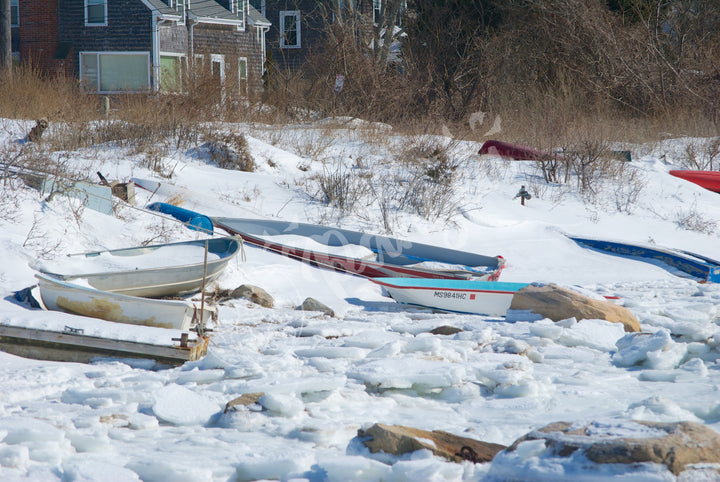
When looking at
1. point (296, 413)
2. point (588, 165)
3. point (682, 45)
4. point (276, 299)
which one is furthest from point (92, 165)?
point (682, 45)

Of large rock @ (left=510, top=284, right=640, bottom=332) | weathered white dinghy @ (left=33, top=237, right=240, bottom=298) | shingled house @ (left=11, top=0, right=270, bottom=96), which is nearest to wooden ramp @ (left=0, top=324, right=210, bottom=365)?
weathered white dinghy @ (left=33, top=237, right=240, bottom=298)

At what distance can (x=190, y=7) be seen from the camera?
2442cm

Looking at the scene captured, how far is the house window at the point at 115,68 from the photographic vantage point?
2342cm

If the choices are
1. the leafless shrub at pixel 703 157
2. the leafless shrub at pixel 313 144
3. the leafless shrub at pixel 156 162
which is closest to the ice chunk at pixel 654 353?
the leafless shrub at pixel 156 162

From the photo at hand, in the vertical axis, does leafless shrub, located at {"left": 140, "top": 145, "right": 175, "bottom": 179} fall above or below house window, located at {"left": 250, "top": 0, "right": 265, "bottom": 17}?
below

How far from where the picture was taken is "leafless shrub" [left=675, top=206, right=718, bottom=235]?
11.2 metres

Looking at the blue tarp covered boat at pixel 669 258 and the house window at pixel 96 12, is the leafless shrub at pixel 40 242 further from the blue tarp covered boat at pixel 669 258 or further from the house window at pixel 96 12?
the house window at pixel 96 12

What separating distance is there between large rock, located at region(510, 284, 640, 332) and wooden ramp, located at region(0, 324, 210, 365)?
9.85ft

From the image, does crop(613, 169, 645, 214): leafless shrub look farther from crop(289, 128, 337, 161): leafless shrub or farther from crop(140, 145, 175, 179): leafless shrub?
crop(140, 145, 175, 179): leafless shrub

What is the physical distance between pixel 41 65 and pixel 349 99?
505 inches

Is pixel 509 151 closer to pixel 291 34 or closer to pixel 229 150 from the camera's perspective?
pixel 229 150

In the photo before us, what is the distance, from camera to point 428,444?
305cm

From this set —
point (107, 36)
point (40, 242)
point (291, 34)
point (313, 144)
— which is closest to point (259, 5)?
point (291, 34)

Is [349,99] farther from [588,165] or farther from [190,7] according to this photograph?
[190,7]
